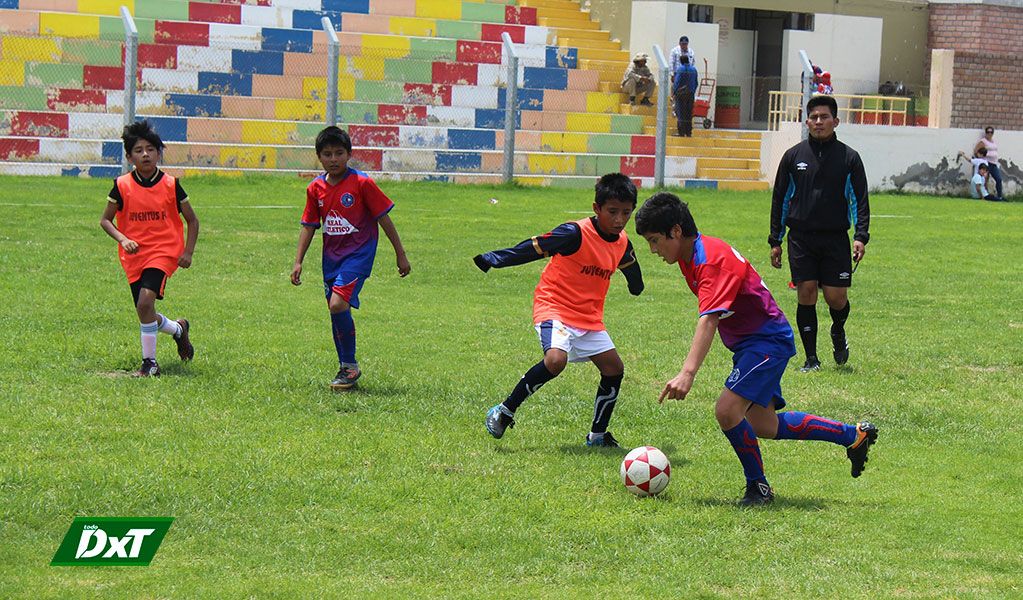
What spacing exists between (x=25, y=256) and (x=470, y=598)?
10297 mm

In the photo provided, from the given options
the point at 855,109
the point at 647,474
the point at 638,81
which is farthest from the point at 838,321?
the point at 855,109

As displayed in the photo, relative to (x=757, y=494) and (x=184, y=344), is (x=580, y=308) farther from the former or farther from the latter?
(x=184, y=344)

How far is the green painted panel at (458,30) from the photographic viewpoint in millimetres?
28219

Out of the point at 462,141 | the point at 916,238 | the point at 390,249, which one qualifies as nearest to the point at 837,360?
the point at 390,249

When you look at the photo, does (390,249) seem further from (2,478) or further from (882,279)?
(2,478)

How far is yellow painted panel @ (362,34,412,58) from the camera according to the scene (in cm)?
2609

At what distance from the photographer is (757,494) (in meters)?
6.42

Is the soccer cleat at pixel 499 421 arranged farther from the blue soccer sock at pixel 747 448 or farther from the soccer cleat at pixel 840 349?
the soccer cleat at pixel 840 349

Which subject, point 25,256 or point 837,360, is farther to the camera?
point 25,256

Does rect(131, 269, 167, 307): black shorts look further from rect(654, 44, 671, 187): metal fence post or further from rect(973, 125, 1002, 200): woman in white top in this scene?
rect(973, 125, 1002, 200): woman in white top

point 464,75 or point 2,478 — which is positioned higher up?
point 464,75

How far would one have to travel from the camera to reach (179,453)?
7.00 metres

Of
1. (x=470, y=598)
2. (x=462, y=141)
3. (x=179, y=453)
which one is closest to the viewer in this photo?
(x=470, y=598)

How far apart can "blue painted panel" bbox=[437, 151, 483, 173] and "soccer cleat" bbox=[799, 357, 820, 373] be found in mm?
15522
